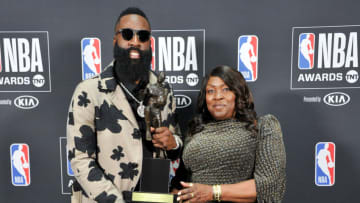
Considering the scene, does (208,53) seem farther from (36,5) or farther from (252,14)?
(36,5)

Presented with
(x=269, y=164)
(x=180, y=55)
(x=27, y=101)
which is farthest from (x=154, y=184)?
(x=27, y=101)

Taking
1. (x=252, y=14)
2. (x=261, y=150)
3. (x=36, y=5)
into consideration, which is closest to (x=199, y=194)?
(x=261, y=150)

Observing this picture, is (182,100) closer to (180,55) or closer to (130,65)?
(180,55)

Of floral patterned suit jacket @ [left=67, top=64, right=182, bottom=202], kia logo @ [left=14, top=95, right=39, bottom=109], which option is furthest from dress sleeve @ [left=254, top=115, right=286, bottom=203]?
kia logo @ [left=14, top=95, right=39, bottom=109]

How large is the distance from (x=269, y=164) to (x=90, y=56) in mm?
1103

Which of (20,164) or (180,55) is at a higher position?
(180,55)

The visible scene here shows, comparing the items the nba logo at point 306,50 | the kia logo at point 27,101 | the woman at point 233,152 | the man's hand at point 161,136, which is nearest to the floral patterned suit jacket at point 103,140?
the man's hand at point 161,136

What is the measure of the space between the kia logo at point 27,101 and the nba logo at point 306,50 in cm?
152

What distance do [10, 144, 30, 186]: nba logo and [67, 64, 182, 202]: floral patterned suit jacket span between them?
30.2 inches

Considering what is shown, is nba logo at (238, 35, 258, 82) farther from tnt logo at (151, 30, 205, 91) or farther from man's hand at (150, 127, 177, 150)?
man's hand at (150, 127, 177, 150)

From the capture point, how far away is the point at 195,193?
1132 mm

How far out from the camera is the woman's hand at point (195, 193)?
3.70 feet

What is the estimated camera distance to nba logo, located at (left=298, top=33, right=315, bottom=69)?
1.57 metres

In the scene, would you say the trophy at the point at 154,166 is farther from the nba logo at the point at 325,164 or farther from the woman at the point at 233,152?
the nba logo at the point at 325,164
